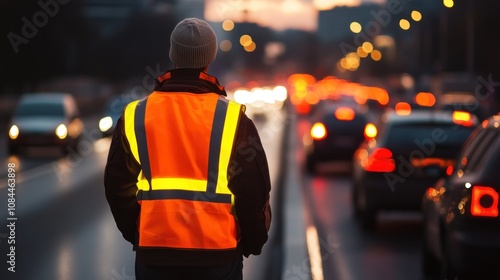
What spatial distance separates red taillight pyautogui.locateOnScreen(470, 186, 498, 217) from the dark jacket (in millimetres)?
4612

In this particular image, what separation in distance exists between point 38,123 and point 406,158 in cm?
2039

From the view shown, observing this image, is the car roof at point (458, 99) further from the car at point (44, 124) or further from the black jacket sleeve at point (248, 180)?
the black jacket sleeve at point (248, 180)

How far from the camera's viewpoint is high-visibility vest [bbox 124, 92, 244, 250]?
453 cm

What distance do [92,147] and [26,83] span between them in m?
33.5

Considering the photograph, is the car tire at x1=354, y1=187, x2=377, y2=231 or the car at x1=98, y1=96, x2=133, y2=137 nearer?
the car tire at x1=354, y1=187, x2=377, y2=231

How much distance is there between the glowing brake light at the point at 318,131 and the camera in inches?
1120

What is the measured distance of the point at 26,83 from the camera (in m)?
73.6

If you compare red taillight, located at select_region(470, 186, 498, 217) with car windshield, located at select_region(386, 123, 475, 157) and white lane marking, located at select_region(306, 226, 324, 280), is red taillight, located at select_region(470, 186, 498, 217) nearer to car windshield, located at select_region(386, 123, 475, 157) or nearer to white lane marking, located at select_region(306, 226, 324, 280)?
white lane marking, located at select_region(306, 226, 324, 280)

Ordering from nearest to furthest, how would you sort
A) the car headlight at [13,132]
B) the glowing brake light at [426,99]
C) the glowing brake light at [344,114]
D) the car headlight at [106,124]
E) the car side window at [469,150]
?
1. the car side window at [469,150]
2. the glowing brake light at [344,114]
3. the car headlight at [13,132]
4. the car headlight at [106,124]
5. the glowing brake light at [426,99]

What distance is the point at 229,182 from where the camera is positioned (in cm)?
461

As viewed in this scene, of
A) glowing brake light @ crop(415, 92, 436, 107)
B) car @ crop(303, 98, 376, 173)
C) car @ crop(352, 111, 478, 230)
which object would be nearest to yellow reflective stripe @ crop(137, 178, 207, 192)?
car @ crop(352, 111, 478, 230)

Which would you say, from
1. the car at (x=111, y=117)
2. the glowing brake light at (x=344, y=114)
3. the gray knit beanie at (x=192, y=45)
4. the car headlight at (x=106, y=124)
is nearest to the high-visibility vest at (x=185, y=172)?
the gray knit beanie at (x=192, y=45)

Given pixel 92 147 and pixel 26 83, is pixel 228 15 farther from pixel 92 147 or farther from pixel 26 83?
pixel 92 147

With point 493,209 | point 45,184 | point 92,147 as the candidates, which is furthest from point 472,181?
point 92,147
